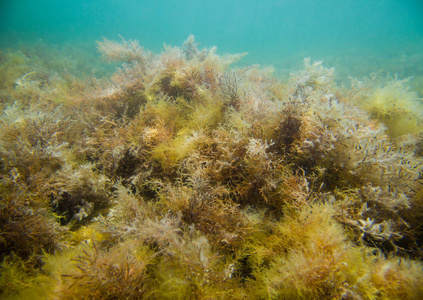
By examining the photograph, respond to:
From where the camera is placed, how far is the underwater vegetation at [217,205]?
1.47m

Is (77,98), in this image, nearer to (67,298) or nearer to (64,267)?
(64,267)

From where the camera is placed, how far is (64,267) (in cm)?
148

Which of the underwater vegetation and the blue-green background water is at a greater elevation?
the blue-green background water

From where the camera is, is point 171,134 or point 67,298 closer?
point 67,298

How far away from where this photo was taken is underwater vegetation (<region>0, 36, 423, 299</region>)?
1473mm

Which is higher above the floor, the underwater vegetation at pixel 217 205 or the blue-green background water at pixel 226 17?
the blue-green background water at pixel 226 17

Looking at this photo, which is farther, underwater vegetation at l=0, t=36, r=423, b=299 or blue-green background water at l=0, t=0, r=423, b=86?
blue-green background water at l=0, t=0, r=423, b=86

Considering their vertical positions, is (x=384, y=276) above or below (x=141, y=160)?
below

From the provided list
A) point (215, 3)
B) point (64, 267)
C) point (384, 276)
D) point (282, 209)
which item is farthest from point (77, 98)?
point (215, 3)

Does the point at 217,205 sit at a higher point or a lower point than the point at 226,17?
lower

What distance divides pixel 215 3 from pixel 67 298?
389 feet

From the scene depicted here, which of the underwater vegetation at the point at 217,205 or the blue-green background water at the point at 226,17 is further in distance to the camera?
the blue-green background water at the point at 226,17

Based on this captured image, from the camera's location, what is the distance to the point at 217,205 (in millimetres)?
2002

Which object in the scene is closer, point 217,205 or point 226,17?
point 217,205
